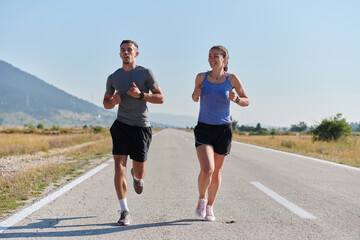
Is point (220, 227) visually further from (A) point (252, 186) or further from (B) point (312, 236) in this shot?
(A) point (252, 186)

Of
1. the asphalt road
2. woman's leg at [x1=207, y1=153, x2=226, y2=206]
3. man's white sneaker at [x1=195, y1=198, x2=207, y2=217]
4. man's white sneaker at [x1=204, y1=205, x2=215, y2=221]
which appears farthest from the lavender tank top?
the asphalt road

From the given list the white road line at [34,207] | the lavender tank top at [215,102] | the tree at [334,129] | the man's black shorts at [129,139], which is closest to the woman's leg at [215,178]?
the lavender tank top at [215,102]

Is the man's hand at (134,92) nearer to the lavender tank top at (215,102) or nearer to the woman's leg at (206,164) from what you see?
the lavender tank top at (215,102)

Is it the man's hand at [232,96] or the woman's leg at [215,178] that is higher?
the man's hand at [232,96]

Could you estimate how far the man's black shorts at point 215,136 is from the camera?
4.25 metres

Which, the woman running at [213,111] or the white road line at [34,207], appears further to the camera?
the woman running at [213,111]

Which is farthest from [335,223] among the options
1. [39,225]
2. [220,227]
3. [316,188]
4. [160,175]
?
[160,175]

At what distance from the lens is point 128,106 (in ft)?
14.2

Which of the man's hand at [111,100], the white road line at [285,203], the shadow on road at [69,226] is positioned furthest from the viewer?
the white road line at [285,203]

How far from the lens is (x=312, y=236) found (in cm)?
370

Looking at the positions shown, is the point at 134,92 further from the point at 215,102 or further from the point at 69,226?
the point at 69,226

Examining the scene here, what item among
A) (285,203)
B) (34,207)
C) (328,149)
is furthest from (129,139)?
(328,149)

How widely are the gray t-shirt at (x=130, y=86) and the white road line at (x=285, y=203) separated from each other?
2.38 metres

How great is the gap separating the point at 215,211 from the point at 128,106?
1872 mm
